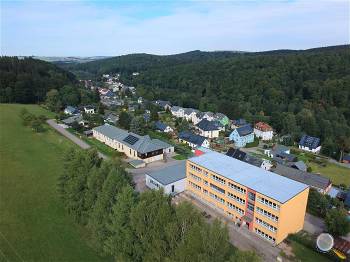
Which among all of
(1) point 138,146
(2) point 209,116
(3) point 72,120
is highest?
(1) point 138,146

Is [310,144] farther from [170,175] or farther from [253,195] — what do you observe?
[253,195]

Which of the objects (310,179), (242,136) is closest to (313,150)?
(242,136)

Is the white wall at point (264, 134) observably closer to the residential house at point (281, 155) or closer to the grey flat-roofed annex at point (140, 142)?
the residential house at point (281, 155)

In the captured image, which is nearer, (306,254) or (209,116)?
(306,254)

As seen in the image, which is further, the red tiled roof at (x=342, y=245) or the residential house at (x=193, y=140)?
the residential house at (x=193, y=140)

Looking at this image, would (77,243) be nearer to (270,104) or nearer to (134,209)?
(134,209)

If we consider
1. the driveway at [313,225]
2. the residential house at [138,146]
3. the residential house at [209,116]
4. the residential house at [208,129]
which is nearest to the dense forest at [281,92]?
the residential house at [209,116]

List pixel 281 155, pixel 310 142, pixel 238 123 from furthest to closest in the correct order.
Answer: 1. pixel 238 123
2. pixel 310 142
3. pixel 281 155

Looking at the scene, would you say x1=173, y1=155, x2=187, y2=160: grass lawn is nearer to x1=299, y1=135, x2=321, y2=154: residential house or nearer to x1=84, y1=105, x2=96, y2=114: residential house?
x1=299, y1=135, x2=321, y2=154: residential house
